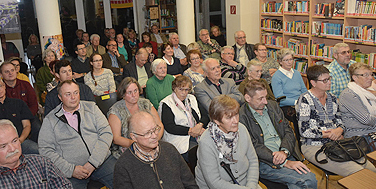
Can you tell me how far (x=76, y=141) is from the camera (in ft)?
10.9

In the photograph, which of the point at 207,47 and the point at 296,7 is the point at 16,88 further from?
the point at 296,7

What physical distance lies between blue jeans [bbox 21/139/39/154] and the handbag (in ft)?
9.69

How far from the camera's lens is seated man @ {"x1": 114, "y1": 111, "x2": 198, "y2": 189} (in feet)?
8.39

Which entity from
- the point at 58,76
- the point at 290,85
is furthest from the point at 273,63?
the point at 58,76

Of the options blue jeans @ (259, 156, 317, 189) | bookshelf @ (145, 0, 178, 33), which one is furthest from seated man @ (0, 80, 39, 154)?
bookshelf @ (145, 0, 178, 33)

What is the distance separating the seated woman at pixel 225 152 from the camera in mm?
2801

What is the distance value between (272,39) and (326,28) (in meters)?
1.79

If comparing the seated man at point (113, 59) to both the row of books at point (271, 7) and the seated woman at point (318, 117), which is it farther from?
the seated woman at point (318, 117)

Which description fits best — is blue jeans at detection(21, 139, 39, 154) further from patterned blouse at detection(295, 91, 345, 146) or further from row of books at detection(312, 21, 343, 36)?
row of books at detection(312, 21, 343, 36)

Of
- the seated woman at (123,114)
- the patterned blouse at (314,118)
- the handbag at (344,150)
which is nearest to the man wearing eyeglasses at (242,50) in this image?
the patterned blouse at (314,118)

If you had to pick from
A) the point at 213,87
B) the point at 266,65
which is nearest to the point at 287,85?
the point at 266,65

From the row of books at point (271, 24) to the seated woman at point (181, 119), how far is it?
5.26 meters

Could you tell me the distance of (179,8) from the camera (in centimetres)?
848

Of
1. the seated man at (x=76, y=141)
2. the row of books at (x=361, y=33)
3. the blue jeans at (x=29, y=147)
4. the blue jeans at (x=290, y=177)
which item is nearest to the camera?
the blue jeans at (x=290, y=177)
